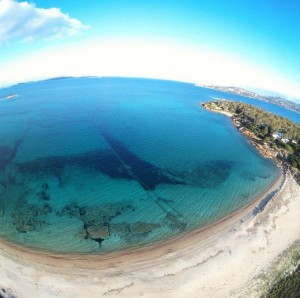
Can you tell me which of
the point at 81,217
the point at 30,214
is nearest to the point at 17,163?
the point at 30,214

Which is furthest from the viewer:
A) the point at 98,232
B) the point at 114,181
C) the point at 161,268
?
the point at 114,181

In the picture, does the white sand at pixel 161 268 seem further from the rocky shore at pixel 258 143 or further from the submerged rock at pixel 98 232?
the rocky shore at pixel 258 143

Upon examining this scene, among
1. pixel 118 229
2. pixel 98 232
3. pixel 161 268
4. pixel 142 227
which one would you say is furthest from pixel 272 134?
pixel 98 232

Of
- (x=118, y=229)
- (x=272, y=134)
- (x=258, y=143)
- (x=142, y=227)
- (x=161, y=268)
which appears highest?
(x=272, y=134)

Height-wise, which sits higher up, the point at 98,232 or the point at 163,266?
the point at 98,232

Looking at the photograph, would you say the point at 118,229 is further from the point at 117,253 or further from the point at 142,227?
the point at 117,253

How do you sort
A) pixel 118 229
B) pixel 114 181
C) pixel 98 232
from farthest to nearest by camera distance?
1. pixel 114 181
2. pixel 118 229
3. pixel 98 232

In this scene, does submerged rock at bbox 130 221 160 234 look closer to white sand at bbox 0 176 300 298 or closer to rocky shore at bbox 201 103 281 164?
white sand at bbox 0 176 300 298
